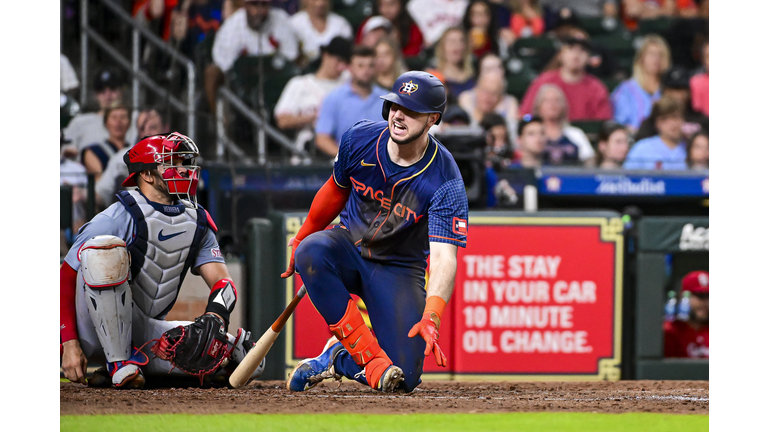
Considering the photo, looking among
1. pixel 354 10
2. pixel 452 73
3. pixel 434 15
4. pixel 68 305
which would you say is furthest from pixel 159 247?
pixel 434 15

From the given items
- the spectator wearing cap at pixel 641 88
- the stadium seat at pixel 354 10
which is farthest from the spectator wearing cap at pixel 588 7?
the stadium seat at pixel 354 10

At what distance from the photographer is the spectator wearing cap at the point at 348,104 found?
4.95 m

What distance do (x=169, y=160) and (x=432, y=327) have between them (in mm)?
1169

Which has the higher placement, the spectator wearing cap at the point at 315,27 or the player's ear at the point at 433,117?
the spectator wearing cap at the point at 315,27

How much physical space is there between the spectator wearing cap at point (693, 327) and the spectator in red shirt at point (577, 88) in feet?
8.00

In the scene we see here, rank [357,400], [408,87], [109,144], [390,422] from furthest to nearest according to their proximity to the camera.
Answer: [109,144] → [357,400] → [408,87] → [390,422]

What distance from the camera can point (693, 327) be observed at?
458cm

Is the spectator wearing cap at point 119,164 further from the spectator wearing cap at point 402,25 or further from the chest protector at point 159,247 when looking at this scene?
the spectator wearing cap at point 402,25

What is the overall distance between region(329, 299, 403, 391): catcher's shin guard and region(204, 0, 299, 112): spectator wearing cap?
6.50ft

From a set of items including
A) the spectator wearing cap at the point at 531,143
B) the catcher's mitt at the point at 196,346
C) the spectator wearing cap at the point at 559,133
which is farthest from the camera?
Answer: the spectator wearing cap at the point at 559,133

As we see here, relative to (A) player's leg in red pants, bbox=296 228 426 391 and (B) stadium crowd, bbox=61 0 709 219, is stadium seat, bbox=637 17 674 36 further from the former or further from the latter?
(A) player's leg in red pants, bbox=296 228 426 391

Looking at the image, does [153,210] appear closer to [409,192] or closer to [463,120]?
[409,192]

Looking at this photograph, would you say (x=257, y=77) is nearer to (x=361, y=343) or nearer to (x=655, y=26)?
(x=361, y=343)

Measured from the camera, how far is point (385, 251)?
120 inches
